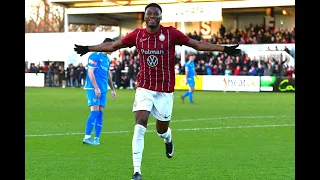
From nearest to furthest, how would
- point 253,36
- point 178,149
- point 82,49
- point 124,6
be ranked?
1. point 82,49
2. point 178,149
3. point 253,36
4. point 124,6

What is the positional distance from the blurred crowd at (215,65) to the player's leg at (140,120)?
1298 inches

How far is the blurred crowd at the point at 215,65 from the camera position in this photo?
43.0 metres

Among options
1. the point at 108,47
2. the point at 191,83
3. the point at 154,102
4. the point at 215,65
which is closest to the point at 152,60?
the point at 154,102

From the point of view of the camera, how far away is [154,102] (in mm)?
9570

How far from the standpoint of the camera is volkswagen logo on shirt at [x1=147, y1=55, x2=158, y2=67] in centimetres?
945

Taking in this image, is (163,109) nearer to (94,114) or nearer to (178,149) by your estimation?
(178,149)

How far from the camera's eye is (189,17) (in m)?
51.5

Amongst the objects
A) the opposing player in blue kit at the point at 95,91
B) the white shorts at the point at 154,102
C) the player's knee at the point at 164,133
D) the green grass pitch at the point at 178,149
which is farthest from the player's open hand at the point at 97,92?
the white shorts at the point at 154,102

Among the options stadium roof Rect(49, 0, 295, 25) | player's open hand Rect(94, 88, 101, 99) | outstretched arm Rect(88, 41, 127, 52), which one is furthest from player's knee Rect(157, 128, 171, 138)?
stadium roof Rect(49, 0, 295, 25)

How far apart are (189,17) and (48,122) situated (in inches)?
1305

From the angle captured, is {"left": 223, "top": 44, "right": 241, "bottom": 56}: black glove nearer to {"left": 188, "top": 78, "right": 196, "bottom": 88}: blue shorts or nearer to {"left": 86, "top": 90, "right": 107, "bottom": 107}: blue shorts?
{"left": 86, "top": 90, "right": 107, "bottom": 107}: blue shorts

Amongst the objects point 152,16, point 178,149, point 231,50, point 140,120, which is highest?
point 152,16

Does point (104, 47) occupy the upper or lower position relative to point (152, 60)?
upper

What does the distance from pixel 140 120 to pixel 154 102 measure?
424 millimetres
